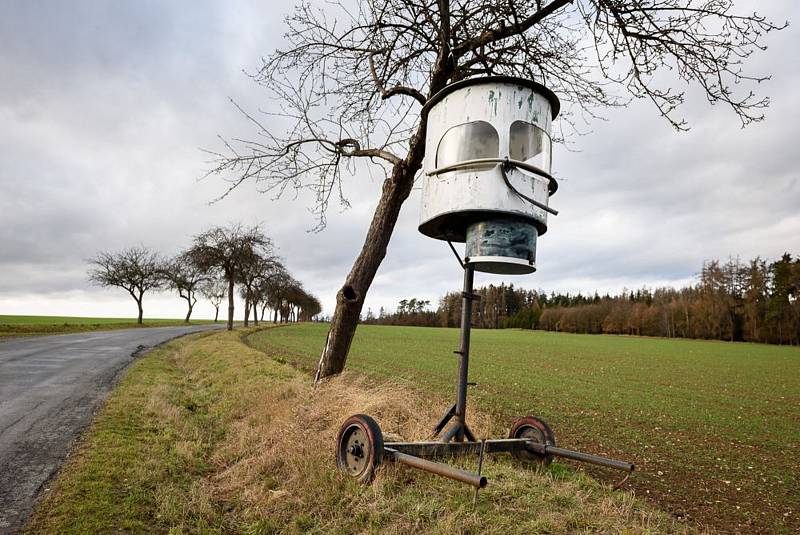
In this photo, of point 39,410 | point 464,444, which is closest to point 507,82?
point 464,444

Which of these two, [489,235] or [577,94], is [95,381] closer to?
[489,235]

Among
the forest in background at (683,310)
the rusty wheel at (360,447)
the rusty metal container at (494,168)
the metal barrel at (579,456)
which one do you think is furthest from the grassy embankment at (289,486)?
the forest in background at (683,310)

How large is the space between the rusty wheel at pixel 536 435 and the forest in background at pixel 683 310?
122 feet

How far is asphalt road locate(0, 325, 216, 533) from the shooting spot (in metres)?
4.51

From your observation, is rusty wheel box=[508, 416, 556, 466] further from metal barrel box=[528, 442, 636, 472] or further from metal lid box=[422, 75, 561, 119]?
metal lid box=[422, 75, 561, 119]

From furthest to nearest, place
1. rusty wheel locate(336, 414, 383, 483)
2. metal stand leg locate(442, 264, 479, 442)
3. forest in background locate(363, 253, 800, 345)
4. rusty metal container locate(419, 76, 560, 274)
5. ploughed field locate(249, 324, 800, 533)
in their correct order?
1. forest in background locate(363, 253, 800, 345)
2. ploughed field locate(249, 324, 800, 533)
3. metal stand leg locate(442, 264, 479, 442)
4. rusty metal container locate(419, 76, 560, 274)
5. rusty wheel locate(336, 414, 383, 483)

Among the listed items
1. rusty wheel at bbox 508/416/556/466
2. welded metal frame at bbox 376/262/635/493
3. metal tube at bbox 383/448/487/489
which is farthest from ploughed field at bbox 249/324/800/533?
metal tube at bbox 383/448/487/489

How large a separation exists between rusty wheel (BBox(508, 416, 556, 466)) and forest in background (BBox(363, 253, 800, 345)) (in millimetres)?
37189

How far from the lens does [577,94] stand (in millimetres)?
8133

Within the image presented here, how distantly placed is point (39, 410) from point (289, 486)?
602cm

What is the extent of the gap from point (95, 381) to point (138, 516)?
859 centimetres

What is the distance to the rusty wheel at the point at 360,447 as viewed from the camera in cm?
414

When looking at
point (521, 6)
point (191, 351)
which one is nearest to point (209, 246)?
point (191, 351)

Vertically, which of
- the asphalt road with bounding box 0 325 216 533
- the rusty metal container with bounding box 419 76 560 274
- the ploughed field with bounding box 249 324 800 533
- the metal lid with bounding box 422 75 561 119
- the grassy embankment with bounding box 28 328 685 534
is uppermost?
the metal lid with bounding box 422 75 561 119
